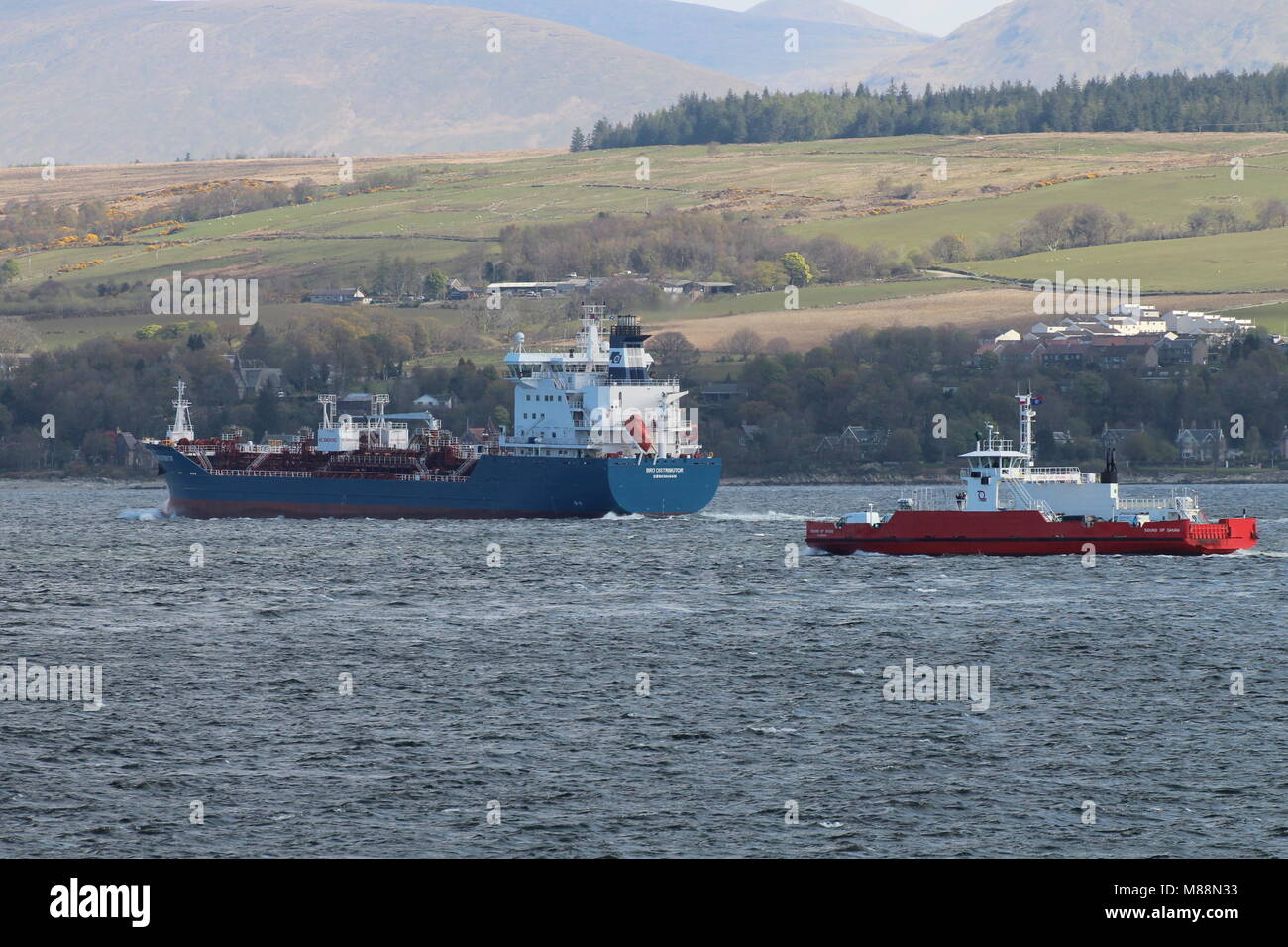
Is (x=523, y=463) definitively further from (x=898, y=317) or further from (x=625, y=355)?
(x=898, y=317)

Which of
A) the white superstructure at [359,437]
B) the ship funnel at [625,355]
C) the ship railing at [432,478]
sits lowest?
the ship railing at [432,478]

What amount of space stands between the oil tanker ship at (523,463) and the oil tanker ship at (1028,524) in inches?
897

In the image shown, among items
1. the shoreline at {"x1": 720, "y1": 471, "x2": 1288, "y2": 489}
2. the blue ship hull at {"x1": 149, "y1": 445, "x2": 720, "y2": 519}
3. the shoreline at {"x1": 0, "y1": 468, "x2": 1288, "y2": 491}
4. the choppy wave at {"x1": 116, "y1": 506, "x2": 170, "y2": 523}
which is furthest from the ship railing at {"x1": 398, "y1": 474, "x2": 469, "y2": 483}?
the shoreline at {"x1": 720, "y1": 471, "x2": 1288, "y2": 489}

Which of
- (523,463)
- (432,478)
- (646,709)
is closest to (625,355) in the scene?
(523,463)

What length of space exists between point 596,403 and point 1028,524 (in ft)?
107

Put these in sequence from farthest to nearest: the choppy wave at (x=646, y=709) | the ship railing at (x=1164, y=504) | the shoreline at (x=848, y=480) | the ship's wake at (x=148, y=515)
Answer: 1. the shoreline at (x=848, y=480)
2. the ship's wake at (x=148, y=515)
3. the ship railing at (x=1164, y=504)
4. the choppy wave at (x=646, y=709)

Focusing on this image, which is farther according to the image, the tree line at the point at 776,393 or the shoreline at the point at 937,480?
the tree line at the point at 776,393

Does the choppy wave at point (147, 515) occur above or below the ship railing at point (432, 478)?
below

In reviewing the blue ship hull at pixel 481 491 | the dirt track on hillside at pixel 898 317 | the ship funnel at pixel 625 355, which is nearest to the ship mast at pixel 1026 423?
the blue ship hull at pixel 481 491

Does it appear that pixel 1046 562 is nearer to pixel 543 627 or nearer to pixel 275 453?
pixel 543 627

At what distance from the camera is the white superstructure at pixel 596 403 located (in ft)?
315

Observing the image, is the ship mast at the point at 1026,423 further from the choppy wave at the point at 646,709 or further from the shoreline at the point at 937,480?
the shoreline at the point at 937,480

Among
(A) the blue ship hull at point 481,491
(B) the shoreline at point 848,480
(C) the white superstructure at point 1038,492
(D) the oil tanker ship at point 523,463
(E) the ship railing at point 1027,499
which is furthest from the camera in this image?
(B) the shoreline at point 848,480

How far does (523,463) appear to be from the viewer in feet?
311
